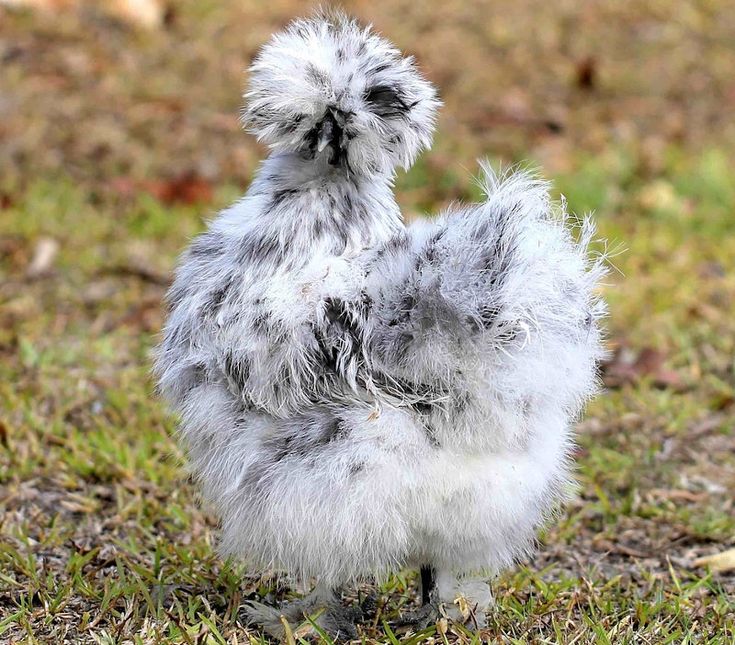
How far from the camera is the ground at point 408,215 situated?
3.48 metres

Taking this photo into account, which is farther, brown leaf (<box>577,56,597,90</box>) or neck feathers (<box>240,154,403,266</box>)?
brown leaf (<box>577,56,597,90</box>)

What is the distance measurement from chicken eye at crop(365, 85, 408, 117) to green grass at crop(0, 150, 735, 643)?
4.37ft

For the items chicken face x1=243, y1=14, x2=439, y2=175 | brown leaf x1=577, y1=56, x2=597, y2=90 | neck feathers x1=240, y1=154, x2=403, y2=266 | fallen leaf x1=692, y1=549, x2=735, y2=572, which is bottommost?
fallen leaf x1=692, y1=549, x2=735, y2=572

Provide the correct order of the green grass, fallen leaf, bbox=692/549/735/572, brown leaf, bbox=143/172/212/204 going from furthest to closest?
brown leaf, bbox=143/172/212/204 < fallen leaf, bbox=692/549/735/572 < the green grass

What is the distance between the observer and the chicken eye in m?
2.98

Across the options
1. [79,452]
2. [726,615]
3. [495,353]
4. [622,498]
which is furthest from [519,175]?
[79,452]

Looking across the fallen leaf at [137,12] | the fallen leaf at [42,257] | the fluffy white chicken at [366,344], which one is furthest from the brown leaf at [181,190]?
the fluffy white chicken at [366,344]

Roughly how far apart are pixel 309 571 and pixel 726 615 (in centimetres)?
130

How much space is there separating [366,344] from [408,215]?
158 inches

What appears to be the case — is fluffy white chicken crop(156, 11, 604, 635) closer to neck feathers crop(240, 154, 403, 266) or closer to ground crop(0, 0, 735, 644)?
neck feathers crop(240, 154, 403, 266)

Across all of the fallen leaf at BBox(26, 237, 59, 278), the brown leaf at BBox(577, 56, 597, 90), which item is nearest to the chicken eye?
the fallen leaf at BBox(26, 237, 59, 278)

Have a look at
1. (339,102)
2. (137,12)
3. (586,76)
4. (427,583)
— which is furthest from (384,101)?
(137,12)

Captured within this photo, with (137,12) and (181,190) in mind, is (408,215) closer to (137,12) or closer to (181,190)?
(181,190)

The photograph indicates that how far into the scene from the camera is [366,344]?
2846 millimetres
